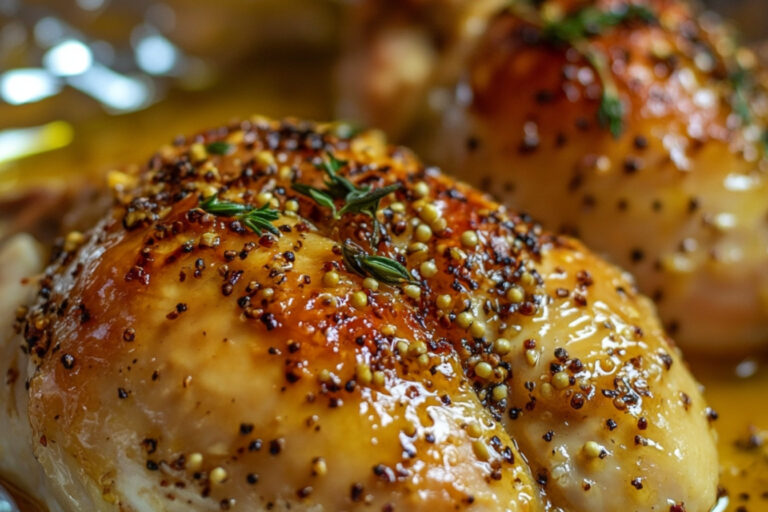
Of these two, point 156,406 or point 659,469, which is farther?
point 659,469

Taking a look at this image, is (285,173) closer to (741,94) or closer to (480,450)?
(480,450)

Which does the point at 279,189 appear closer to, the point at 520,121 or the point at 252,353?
the point at 252,353

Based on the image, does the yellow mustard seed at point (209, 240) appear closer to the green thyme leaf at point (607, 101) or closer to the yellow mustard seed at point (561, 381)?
the yellow mustard seed at point (561, 381)

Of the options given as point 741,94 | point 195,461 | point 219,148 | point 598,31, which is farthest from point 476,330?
point 741,94

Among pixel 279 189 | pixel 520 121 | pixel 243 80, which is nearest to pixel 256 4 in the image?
pixel 243 80

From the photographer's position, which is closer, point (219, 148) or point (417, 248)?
point (417, 248)
